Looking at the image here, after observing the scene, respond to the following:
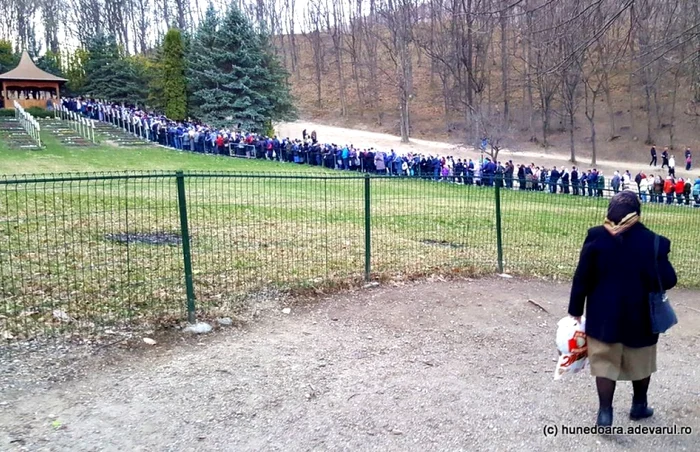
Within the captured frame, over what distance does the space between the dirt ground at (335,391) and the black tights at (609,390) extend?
20 cm

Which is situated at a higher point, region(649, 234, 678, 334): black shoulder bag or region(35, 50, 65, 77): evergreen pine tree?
region(35, 50, 65, 77): evergreen pine tree

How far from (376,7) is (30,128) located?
3816 cm

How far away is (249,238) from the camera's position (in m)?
9.01

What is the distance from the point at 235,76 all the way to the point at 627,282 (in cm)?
3719

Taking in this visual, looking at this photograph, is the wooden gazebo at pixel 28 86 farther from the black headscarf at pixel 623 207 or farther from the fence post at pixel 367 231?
the black headscarf at pixel 623 207

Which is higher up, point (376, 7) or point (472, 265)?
point (376, 7)

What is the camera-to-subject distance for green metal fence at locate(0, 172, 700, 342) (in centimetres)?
626

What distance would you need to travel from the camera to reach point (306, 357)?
18.1 ft

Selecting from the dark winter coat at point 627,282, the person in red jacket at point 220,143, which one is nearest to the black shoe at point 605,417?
the dark winter coat at point 627,282

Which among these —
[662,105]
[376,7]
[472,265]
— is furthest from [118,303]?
[376,7]

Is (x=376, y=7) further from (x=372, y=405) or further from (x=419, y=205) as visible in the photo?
(x=372, y=405)

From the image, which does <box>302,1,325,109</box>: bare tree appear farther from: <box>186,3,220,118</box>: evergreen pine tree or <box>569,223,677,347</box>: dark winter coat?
<box>569,223,677,347</box>: dark winter coat

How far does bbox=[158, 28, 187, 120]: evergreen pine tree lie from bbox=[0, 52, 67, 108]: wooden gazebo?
11.6 m

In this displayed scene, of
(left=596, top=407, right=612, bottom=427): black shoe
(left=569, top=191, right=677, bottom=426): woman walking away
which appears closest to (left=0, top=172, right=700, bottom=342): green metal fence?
(left=569, top=191, right=677, bottom=426): woman walking away
